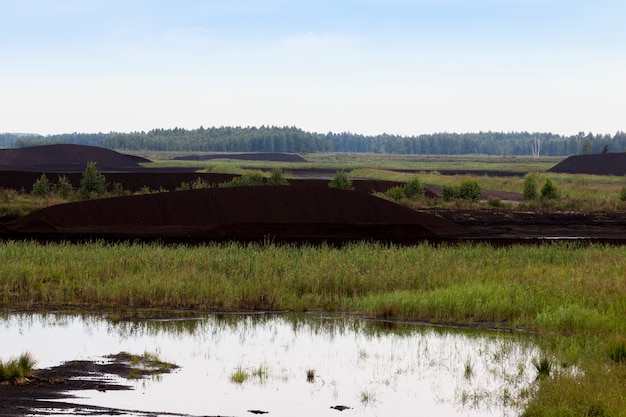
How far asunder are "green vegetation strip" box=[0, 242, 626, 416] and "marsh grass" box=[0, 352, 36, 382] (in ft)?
24.3

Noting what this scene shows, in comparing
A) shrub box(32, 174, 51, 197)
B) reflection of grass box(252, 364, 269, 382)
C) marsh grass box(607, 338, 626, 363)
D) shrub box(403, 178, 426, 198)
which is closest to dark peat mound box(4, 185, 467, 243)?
shrub box(32, 174, 51, 197)

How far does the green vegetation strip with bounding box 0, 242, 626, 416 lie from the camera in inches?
856

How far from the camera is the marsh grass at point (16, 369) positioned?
1555 cm

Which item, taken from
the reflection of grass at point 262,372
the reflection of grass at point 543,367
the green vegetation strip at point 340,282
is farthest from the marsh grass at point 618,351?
the reflection of grass at point 262,372

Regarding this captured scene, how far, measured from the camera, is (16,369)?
15.7m

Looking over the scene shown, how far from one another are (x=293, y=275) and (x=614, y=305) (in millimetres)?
9218

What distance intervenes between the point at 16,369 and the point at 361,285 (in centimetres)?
1251

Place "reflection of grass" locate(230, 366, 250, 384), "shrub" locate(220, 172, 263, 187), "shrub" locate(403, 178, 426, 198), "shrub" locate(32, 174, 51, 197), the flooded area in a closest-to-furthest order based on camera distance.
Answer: the flooded area → "reflection of grass" locate(230, 366, 250, 384) → "shrub" locate(32, 174, 51, 197) → "shrub" locate(220, 172, 263, 187) → "shrub" locate(403, 178, 426, 198)

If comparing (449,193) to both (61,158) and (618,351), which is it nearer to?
(618,351)

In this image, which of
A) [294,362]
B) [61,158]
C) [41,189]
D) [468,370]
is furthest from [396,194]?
[61,158]

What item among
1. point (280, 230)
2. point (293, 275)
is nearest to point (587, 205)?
point (280, 230)

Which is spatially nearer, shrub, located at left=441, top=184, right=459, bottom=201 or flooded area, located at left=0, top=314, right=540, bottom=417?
flooded area, located at left=0, top=314, right=540, bottom=417

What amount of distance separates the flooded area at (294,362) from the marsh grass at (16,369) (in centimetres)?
124

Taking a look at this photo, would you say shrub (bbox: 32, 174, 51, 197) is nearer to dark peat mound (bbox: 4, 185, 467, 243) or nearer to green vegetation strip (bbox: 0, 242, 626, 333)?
dark peat mound (bbox: 4, 185, 467, 243)
